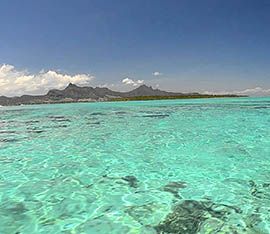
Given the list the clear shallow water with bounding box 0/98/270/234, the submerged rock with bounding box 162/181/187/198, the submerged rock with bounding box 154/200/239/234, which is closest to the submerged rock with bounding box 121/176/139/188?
the clear shallow water with bounding box 0/98/270/234

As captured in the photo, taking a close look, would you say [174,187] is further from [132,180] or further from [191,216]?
[191,216]

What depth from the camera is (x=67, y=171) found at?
7320 mm

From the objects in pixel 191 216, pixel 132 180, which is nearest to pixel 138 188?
pixel 132 180

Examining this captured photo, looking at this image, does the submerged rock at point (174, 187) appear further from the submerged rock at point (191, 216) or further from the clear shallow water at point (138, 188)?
the submerged rock at point (191, 216)

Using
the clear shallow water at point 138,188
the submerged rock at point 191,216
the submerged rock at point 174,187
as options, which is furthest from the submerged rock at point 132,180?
the submerged rock at point 191,216

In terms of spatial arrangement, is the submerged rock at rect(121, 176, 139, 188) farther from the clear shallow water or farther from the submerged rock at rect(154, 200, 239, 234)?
the submerged rock at rect(154, 200, 239, 234)

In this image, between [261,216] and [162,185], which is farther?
[162,185]

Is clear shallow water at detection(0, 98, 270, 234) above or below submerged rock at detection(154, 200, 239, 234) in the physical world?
below

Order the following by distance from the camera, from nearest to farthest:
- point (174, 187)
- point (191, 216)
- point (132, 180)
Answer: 1. point (191, 216)
2. point (174, 187)
3. point (132, 180)

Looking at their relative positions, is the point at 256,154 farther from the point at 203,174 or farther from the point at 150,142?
the point at 150,142

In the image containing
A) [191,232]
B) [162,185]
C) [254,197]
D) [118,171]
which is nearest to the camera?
[191,232]

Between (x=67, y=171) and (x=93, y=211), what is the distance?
2758 millimetres

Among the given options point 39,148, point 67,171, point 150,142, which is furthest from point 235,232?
point 39,148

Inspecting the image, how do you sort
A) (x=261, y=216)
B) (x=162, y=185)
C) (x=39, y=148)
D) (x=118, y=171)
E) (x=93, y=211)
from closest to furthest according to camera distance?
(x=261, y=216) → (x=93, y=211) → (x=162, y=185) → (x=118, y=171) → (x=39, y=148)
